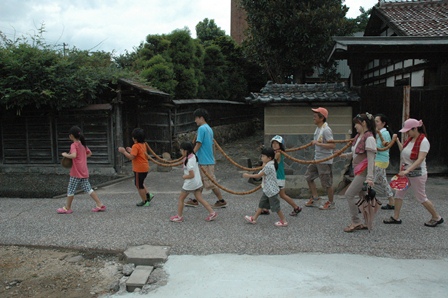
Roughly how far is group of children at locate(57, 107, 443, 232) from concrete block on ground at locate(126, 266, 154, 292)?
5.53ft

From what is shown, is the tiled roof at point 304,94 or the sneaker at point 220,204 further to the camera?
the tiled roof at point 304,94

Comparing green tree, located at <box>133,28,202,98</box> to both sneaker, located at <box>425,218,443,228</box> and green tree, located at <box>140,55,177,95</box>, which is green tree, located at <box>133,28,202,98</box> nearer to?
green tree, located at <box>140,55,177,95</box>

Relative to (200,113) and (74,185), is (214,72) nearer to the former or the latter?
(200,113)

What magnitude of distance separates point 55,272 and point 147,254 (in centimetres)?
109

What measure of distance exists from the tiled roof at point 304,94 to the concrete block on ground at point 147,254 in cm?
447

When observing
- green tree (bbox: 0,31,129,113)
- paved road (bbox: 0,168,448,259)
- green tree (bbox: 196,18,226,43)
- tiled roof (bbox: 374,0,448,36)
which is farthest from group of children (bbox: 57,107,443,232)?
green tree (bbox: 196,18,226,43)

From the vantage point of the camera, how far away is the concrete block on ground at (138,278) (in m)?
4.08

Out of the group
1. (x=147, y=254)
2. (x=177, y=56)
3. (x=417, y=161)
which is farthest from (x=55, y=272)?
(x=177, y=56)

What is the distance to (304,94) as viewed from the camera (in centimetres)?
868

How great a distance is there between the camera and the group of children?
548 cm

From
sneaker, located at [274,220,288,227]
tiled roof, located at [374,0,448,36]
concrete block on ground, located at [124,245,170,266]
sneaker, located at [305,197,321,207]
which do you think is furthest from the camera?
tiled roof, located at [374,0,448,36]

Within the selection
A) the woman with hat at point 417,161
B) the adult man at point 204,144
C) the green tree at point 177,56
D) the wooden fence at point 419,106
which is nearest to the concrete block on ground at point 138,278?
the adult man at point 204,144

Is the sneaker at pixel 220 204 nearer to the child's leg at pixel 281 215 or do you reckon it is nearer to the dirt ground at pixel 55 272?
the child's leg at pixel 281 215

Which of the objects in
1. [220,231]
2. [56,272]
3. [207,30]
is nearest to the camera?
[56,272]
